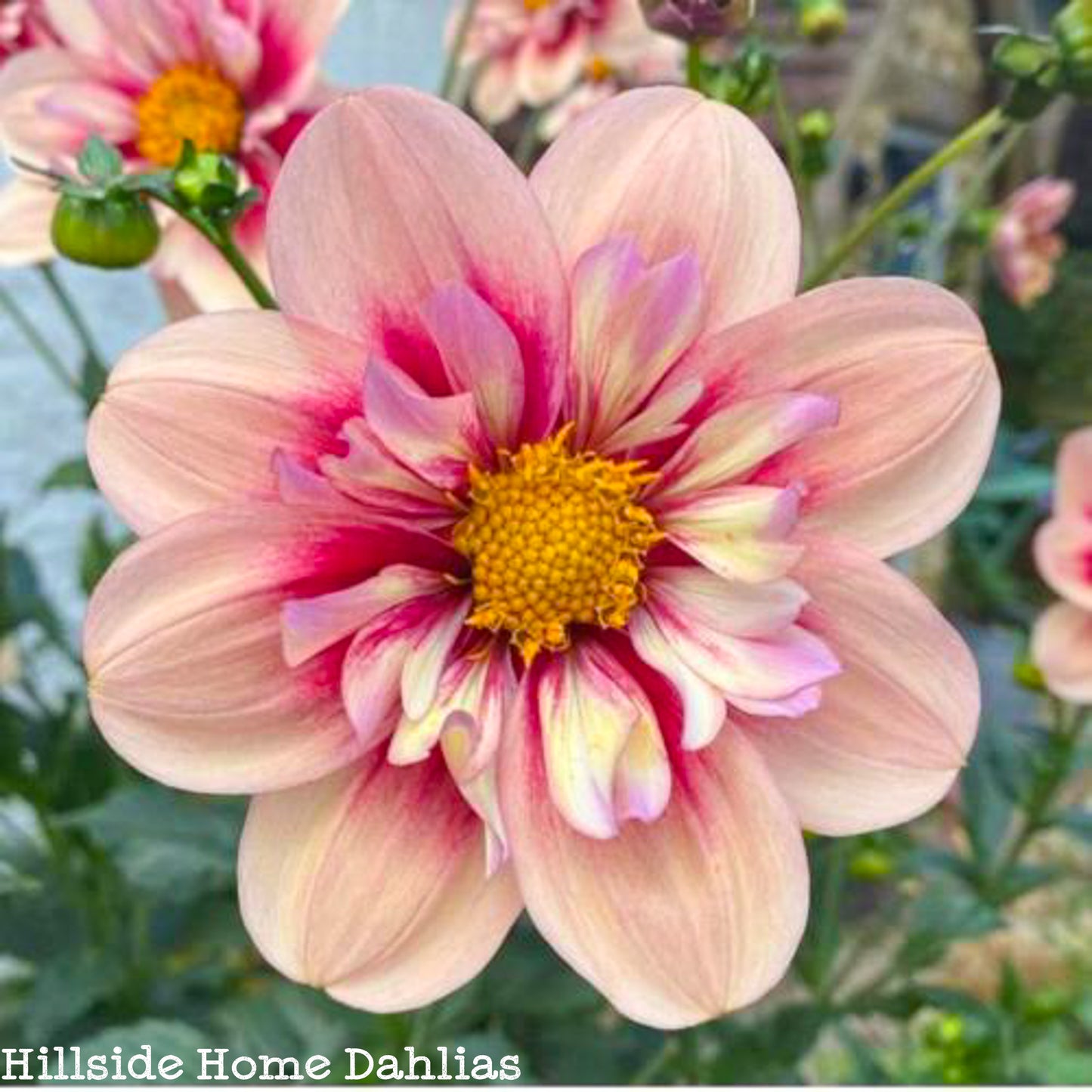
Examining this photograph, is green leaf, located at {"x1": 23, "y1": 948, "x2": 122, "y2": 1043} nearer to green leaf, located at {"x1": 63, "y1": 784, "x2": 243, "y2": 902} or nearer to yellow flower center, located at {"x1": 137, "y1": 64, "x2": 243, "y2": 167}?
green leaf, located at {"x1": 63, "y1": 784, "x2": 243, "y2": 902}

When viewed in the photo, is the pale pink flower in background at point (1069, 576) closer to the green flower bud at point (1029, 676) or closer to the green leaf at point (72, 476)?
the green flower bud at point (1029, 676)

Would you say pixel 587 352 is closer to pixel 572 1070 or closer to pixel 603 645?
pixel 603 645

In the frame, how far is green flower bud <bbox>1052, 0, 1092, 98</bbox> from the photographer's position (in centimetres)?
62

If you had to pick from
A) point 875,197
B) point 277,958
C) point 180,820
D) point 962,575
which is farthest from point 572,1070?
point 962,575

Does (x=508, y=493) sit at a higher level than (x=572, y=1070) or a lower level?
higher

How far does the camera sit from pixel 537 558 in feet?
1.60

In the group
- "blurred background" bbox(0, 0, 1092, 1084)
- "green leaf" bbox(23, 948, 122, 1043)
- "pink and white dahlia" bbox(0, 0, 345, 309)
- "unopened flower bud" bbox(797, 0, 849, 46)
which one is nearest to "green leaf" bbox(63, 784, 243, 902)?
"blurred background" bbox(0, 0, 1092, 1084)

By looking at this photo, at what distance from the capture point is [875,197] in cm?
227

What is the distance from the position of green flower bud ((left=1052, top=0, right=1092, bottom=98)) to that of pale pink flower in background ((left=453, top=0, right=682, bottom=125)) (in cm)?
38

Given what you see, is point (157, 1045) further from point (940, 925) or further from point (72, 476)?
point (940, 925)

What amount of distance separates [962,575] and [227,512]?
3.02 meters

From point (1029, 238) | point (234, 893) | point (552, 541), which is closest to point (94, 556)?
point (234, 893)

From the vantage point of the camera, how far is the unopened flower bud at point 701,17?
0.57 metres

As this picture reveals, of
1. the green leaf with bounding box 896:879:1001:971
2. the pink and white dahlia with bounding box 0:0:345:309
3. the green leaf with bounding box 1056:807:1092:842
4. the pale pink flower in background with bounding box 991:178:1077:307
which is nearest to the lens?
the pink and white dahlia with bounding box 0:0:345:309
